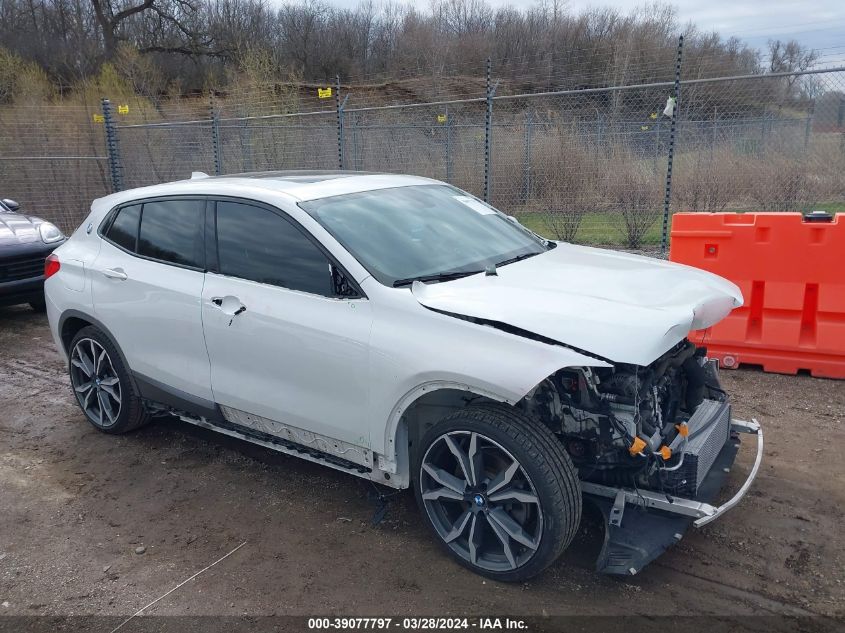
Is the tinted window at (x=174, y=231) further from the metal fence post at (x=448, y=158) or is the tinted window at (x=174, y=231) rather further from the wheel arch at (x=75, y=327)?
the metal fence post at (x=448, y=158)

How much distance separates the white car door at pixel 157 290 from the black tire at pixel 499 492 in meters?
1.59

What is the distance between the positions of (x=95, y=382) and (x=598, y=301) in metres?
3.62

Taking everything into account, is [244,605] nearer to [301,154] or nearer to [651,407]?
[651,407]

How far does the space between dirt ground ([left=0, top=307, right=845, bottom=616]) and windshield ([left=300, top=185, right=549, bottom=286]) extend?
1377 mm

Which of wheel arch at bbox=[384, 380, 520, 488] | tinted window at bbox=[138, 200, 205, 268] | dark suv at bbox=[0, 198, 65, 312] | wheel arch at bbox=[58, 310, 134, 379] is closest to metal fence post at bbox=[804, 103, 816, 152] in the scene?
wheel arch at bbox=[384, 380, 520, 488]

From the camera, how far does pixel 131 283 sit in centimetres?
423

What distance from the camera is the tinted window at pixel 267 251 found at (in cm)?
342

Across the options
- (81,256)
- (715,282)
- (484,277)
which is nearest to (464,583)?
(484,277)

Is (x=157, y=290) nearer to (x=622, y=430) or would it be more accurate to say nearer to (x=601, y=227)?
(x=622, y=430)

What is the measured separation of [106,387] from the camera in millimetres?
4648

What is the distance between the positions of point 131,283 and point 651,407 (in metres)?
3.23

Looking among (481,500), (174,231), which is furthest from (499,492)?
(174,231)

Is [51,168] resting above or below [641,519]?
above

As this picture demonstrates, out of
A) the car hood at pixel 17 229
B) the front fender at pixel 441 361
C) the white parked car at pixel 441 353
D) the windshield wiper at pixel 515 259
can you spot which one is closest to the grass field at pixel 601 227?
the white parked car at pixel 441 353
